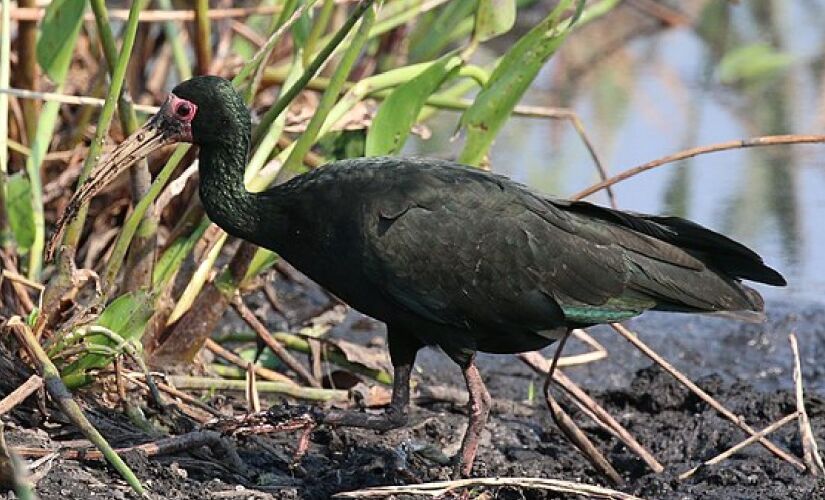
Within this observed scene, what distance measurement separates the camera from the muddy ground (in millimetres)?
5168

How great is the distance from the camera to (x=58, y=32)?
6.20m

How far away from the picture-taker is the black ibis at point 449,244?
17.1 ft

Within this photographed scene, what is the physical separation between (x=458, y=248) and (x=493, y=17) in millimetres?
1480

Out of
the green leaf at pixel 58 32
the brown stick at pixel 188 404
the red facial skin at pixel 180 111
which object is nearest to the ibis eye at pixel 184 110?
the red facial skin at pixel 180 111

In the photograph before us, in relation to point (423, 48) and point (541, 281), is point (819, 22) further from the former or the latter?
point (541, 281)

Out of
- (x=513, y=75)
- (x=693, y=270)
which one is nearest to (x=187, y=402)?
(x=513, y=75)

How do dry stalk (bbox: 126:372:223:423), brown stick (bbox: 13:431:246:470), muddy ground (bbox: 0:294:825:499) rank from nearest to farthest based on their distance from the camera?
brown stick (bbox: 13:431:246:470) → muddy ground (bbox: 0:294:825:499) → dry stalk (bbox: 126:372:223:423)

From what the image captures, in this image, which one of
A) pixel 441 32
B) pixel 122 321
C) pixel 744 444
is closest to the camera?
pixel 122 321

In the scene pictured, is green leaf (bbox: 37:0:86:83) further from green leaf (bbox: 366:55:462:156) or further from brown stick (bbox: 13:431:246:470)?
brown stick (bbox: 13:431:246:470)

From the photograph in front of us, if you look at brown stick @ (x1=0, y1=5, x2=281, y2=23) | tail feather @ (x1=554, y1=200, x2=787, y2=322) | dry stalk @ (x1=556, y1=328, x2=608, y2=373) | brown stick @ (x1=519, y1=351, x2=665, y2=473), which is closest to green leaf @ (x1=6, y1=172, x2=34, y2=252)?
brown stick @ (x1=0, y1=5, x2=281, y2=23)

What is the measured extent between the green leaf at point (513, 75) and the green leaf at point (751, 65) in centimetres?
714

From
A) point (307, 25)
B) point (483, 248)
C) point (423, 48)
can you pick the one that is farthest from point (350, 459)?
point (423, 48)

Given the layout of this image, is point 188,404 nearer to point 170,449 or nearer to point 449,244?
point 170,449

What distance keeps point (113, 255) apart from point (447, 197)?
4.13 ft
